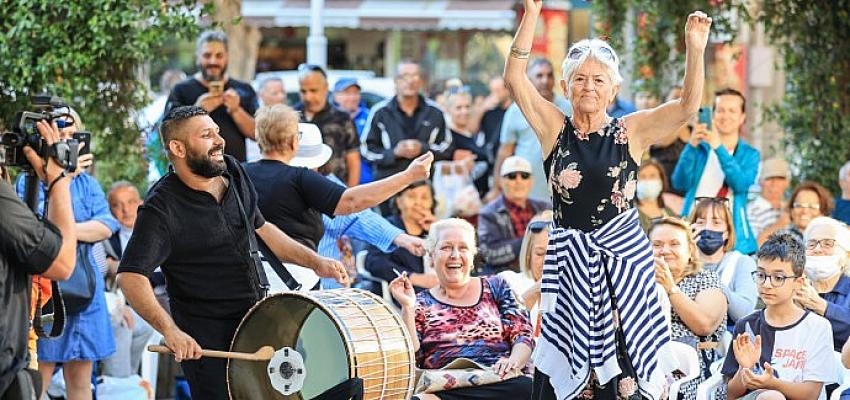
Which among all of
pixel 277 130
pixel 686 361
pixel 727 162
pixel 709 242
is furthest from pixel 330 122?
pixel 686 361

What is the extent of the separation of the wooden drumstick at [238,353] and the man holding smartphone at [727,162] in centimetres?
455

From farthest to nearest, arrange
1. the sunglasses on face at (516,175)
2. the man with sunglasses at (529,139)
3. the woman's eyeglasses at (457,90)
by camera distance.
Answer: the woman's eyeglasses at (457,90) < the man with sunglasses at (529,139) < the sunglasses on face at (516,175)

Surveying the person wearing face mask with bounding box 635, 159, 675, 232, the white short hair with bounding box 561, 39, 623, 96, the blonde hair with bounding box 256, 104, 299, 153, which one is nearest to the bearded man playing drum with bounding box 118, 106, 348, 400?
the blonde hair with bounding box 256, 104, 299, 153

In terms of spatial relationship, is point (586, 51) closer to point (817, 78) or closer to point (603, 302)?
point (603, 302)

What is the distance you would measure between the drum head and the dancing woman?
89 cm

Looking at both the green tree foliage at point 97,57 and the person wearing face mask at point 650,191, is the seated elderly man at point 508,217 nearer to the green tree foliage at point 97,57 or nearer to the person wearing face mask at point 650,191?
the person wearing face mask at point 650,191

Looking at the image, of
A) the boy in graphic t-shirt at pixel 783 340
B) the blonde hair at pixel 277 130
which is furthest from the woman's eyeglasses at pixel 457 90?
the boy in graphic t-shirt at pixel 783 340

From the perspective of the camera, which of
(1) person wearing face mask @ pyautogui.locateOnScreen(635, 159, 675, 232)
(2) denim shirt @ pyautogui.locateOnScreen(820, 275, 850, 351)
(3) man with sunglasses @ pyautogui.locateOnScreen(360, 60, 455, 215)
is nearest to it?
(2) denim shirt @ pyautogui.locateOnScreen(820, 275, 850, 351)

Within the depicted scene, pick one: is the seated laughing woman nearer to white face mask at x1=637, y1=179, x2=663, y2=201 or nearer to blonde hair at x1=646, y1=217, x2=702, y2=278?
blonde hair at x1=646, y1=217, x2=702, y2=278

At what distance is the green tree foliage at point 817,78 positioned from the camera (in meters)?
12.1

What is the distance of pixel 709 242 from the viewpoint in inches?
361

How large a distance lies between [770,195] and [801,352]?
16.0ft

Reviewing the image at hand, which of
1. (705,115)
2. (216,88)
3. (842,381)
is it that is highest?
(216,88)

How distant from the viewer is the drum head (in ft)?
21.6
